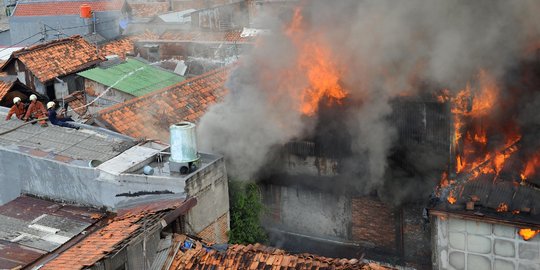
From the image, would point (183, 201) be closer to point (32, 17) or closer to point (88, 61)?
point (88, 61)

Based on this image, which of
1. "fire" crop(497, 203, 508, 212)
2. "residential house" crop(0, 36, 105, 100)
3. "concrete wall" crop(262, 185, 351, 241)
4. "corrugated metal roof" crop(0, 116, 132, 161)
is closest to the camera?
"fire" crop(497, 203, 508, 212)

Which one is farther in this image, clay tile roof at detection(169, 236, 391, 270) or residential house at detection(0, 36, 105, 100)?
residential house at detection(0, 36, 105, 100)

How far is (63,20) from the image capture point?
35219 mm

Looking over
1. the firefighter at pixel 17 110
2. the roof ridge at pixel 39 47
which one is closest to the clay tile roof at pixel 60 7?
the roof ridge at pixel 39 47

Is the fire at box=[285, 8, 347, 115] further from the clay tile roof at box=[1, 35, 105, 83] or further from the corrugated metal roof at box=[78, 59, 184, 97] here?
the clay tile roof at box=[1, 35, 105, 83]

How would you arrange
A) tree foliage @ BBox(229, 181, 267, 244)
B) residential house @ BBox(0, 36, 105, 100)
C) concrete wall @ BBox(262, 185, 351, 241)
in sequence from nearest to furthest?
tree foliage @ BBox(229, 181, 267, 244) → concrete wall @ BBox(262, 185, 351, 241) → residential house @ BBox(0, 36, 105, 100)

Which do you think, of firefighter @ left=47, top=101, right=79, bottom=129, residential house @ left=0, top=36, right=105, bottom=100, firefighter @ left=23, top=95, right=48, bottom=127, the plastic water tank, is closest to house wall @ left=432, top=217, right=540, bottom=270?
firefighter @ left=47, top=101, right=79, bottom=129

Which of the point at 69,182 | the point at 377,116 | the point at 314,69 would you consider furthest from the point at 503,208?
the point at 69,182

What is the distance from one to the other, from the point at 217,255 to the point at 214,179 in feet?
7.29

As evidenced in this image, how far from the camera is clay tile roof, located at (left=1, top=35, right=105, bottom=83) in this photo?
2281 cm

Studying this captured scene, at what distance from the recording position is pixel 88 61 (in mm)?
24359

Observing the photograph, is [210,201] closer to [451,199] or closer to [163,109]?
[451,199]

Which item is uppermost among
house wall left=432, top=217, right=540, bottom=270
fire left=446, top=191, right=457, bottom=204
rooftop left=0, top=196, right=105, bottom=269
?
rooftop left=0, top=196, right=105, bottom=269

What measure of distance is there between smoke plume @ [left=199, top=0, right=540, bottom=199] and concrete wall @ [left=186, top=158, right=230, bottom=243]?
235 cm
